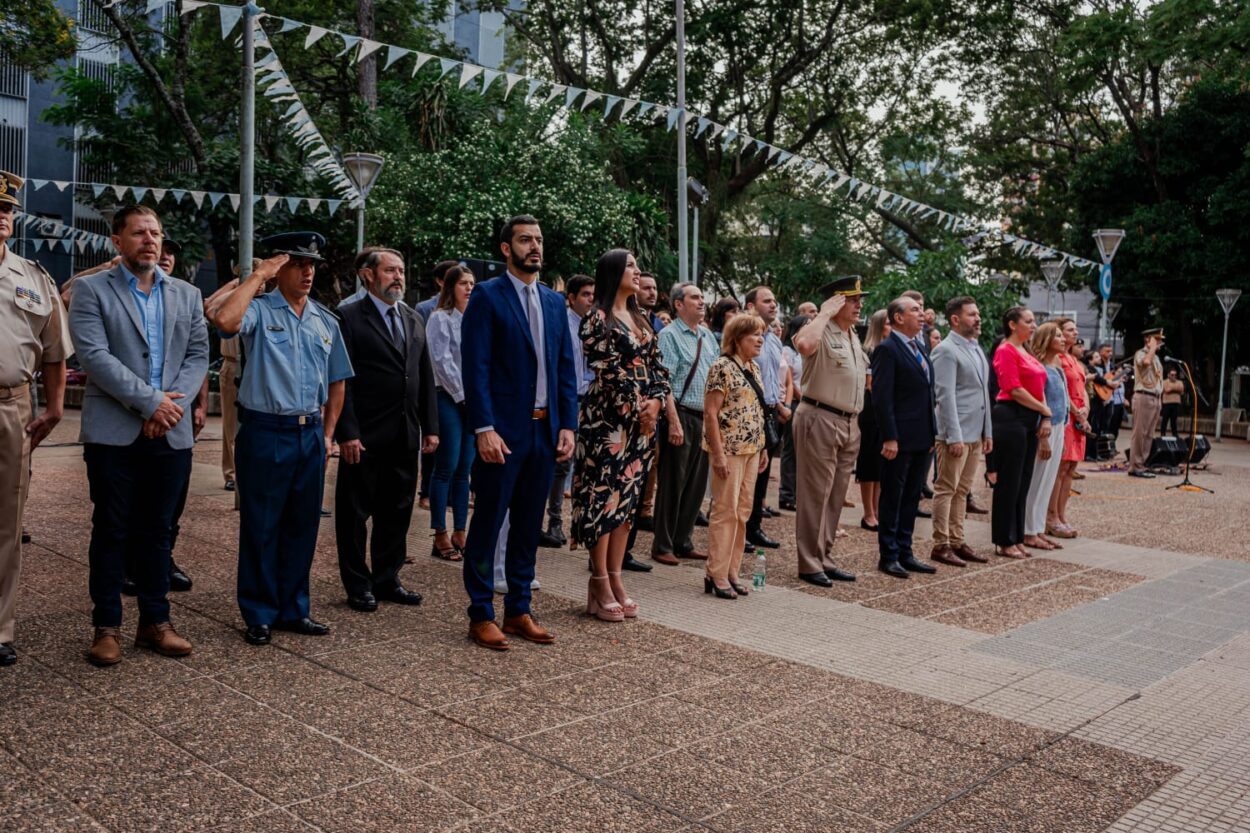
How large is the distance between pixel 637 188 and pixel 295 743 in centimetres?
2953

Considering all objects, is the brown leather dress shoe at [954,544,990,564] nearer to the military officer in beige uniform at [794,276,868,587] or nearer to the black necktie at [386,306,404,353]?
the military officer in beige uniform at [794,276,868,587]

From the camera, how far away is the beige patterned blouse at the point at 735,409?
6.82 meters

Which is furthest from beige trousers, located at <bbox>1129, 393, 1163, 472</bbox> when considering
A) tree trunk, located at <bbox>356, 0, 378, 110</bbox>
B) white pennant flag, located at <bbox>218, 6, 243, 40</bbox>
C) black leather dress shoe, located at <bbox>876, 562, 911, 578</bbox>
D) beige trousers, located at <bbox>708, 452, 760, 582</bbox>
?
tree trunk, located at <bbox>356, 0, 378, 110</bbox>

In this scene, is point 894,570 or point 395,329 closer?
point 395,329

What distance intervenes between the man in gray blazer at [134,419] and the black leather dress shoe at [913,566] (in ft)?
16.7

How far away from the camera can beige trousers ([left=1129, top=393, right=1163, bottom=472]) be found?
637 inches

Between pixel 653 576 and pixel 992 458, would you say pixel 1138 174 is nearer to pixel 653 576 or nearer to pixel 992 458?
pixel 992 458

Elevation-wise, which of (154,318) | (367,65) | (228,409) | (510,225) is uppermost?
(367,65)

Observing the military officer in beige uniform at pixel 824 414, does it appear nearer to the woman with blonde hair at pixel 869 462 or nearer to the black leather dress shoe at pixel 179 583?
the woman with blonde hair at pixel 869 462

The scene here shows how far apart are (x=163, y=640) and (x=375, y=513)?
5.16 ft

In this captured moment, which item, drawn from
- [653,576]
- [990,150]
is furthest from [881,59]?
[653,576]

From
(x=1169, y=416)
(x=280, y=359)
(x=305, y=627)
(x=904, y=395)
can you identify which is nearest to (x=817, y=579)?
(x=904, y=395)

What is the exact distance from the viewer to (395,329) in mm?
6359

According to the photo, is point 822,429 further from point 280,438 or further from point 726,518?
point 280,438
